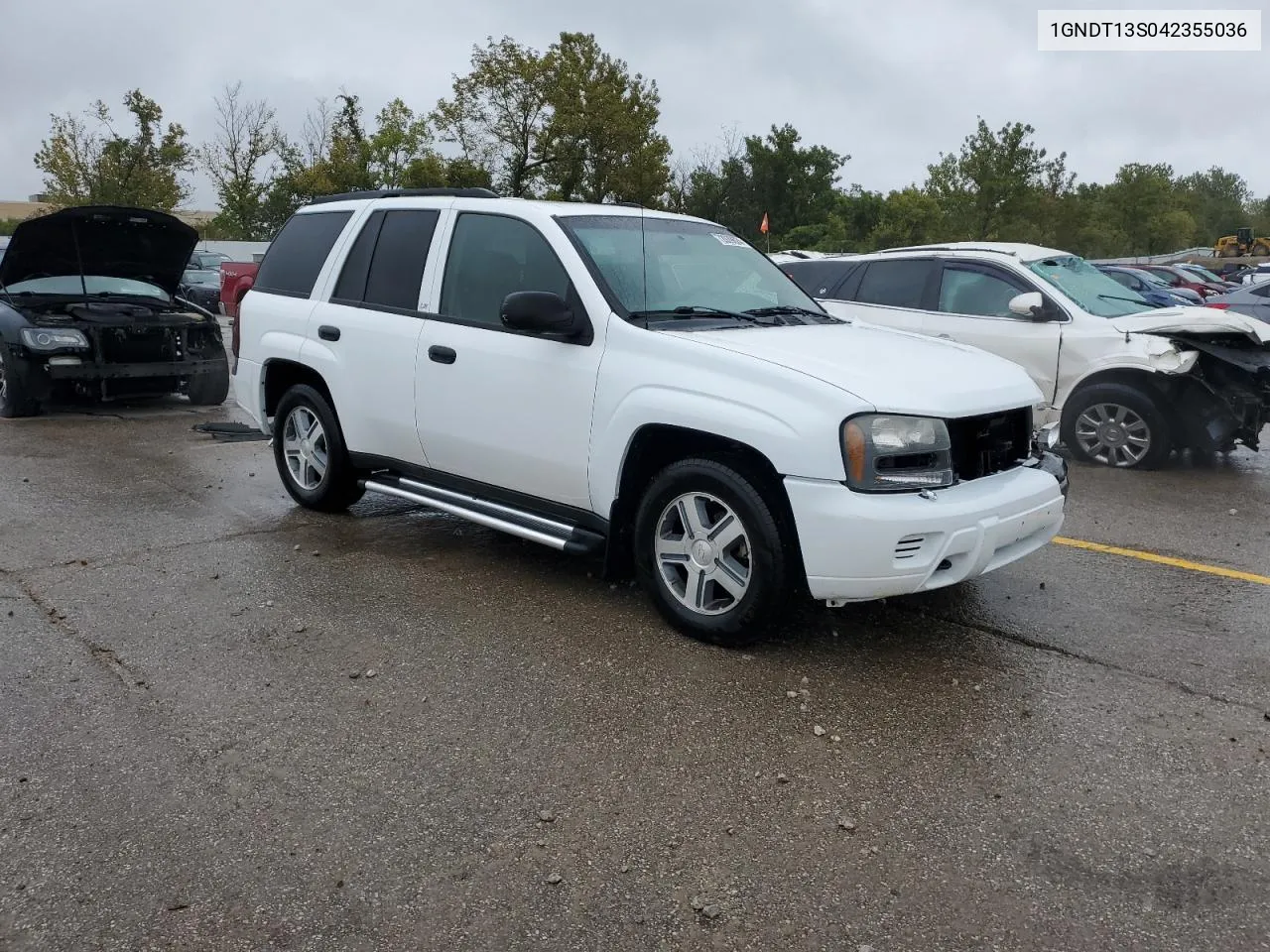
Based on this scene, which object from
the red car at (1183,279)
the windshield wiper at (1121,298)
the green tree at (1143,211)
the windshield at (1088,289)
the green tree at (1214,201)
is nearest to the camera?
the windshield at (1088,289)

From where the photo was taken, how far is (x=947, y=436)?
13.4 ft

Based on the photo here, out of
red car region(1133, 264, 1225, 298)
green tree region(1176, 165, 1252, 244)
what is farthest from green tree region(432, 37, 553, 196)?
green tree region(1176, 165, 1252, 244)

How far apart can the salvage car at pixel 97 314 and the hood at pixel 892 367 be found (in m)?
6.98

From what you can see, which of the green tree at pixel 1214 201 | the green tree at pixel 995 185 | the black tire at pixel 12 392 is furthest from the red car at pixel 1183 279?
the green tree at pixel 1214 201

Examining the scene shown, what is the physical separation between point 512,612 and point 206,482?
3.76 metres

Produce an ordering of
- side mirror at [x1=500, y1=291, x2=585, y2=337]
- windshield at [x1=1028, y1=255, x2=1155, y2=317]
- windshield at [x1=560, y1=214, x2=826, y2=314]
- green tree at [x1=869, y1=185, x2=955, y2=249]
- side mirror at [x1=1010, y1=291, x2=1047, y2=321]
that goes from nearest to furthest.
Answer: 1. side mirror at [x1=500, y1=291, x2=585, y2=337]
2. windshield at [x1=560, y1=214, x2=826, y2=314]
3. side mirror at [x1=1010, y1=291, x2=1047, y2=321]
4. windshield at [x1=1028, y1=255, x2=1155, y2=317]
5. green tree at [x1=869, y1=185, x2=955, y2=249]

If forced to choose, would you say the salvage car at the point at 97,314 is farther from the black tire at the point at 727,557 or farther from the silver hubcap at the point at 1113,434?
the silver hubcap at the point at 1113,434

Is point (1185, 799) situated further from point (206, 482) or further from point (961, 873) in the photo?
point (206, 482)

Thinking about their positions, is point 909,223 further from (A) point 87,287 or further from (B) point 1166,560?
(B) point 1166,560

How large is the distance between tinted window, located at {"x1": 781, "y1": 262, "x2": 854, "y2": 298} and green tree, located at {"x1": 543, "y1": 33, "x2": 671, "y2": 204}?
92.3 feet

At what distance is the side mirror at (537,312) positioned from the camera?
4520 millimetres

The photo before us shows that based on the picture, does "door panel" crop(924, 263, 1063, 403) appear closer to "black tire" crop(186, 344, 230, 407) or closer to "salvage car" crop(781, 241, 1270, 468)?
"salvage car" crop(781, 241, 1270, 468)

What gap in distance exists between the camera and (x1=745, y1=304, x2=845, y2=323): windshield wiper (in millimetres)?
5096

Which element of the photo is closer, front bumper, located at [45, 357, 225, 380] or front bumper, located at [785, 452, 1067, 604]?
front bumper, located at [785, 452, 1067, 604]
